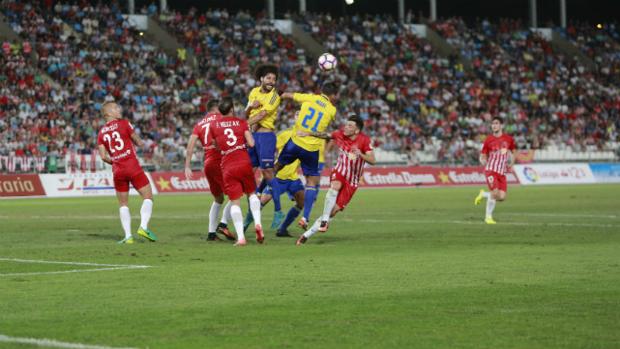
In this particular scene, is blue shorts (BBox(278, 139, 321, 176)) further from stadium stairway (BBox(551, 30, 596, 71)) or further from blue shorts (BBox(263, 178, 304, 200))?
stadium stairway (BBox(551, 30, 596, 71))

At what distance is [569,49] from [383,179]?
89.7 feet

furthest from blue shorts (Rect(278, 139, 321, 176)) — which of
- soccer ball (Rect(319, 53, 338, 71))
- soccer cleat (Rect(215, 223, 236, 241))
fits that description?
soccer ball (Rect(319, 53, 338, 71))

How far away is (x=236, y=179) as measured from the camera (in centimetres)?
1748

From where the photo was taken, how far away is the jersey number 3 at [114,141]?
18250mm

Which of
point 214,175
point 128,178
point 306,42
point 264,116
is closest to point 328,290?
point 128,178

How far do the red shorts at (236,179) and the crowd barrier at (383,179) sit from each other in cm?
2308

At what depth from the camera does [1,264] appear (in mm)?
14117

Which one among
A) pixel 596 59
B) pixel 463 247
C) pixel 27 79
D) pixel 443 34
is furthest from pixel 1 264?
pixel 596 59

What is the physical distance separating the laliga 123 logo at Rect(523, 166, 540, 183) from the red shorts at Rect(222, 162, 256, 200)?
133 ft

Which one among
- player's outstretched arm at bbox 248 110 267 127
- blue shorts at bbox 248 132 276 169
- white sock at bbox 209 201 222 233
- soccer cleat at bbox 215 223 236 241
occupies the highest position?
player's outstretched arm at bbox 248 110 267 127

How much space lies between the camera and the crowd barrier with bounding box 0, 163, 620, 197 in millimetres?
43438

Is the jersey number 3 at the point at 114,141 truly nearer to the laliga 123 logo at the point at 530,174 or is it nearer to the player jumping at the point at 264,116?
the player jumping at the point at 264,116

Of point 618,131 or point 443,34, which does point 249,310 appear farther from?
point 443,34

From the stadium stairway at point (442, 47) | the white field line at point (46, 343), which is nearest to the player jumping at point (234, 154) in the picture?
the white field line at point (46, 343)
